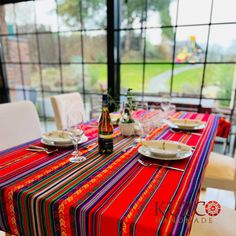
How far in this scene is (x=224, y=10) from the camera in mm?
2289

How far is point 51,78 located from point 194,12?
7.25 ft

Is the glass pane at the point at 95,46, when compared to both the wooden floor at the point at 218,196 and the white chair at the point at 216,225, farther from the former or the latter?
the white chair at the point at 216,225

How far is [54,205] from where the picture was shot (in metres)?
0.67

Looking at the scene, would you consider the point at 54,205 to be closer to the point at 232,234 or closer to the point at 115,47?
the point at 232,234

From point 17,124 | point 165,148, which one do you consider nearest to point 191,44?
point 165,148

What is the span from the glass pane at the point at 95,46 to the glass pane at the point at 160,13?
0.64m

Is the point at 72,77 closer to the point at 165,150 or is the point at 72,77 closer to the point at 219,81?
the point at 219,81

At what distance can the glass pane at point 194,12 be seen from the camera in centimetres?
235

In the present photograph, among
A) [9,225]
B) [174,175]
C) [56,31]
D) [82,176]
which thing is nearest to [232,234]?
[174,175]

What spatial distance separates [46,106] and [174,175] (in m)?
3.12

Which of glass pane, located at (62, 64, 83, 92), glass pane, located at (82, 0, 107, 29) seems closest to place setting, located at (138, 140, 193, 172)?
glass pane, located at (82, 0, 107, 29)

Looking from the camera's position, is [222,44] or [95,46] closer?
[222,44]

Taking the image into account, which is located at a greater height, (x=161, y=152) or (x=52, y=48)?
(x=52, y=48)

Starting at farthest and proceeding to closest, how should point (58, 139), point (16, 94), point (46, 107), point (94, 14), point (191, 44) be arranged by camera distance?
point (16, 94)
point (46, 107)
point (94, 14)
point (191, 44)
point (58, 139)
